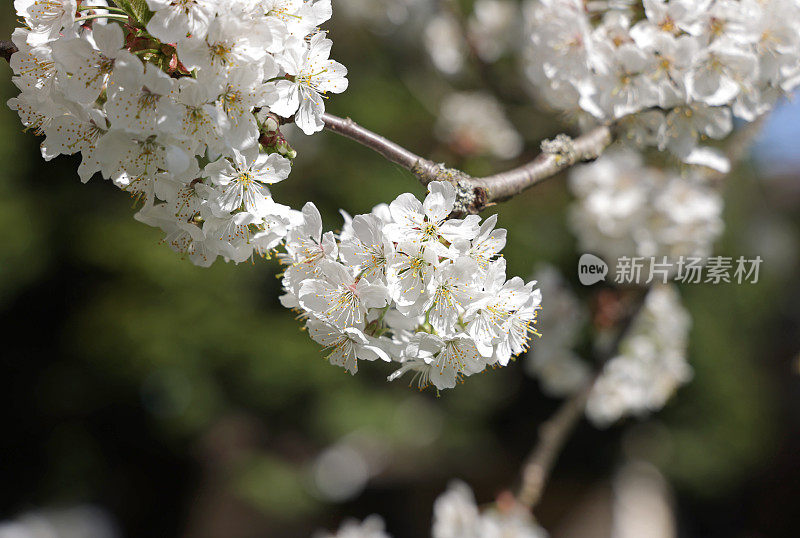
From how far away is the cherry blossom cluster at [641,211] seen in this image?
1.65m

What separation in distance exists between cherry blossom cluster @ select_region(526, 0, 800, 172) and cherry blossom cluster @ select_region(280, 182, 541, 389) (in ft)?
1.65

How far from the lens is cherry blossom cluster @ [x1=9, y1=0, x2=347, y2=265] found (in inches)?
25.2

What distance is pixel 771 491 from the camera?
4.00 metres

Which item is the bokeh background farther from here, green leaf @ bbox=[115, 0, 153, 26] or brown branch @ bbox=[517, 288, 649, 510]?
green leaf @ bbox=[115, 0, 153, 26]

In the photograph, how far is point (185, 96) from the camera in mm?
656

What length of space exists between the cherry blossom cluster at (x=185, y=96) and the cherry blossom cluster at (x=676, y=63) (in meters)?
0.54

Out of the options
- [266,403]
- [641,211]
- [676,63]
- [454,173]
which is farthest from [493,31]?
[266,403]

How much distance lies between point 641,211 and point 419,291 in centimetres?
126

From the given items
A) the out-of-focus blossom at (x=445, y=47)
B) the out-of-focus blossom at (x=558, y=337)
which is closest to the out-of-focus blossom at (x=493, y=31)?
the out-of-focus blossom at (x=445, y=47)

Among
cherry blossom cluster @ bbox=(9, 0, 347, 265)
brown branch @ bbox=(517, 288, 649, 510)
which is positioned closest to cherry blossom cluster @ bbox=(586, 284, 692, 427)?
brown branch @ bbox=(517, 288, 649, 510)

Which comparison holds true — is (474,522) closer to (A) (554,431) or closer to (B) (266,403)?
(A) (554,431)

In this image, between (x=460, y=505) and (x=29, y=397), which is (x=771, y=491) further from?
(x=29, y=397)

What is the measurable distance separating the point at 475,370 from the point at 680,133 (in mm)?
674

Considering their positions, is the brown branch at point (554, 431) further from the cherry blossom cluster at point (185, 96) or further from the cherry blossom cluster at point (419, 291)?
the cherry blossom cluster at point (185, 96)
